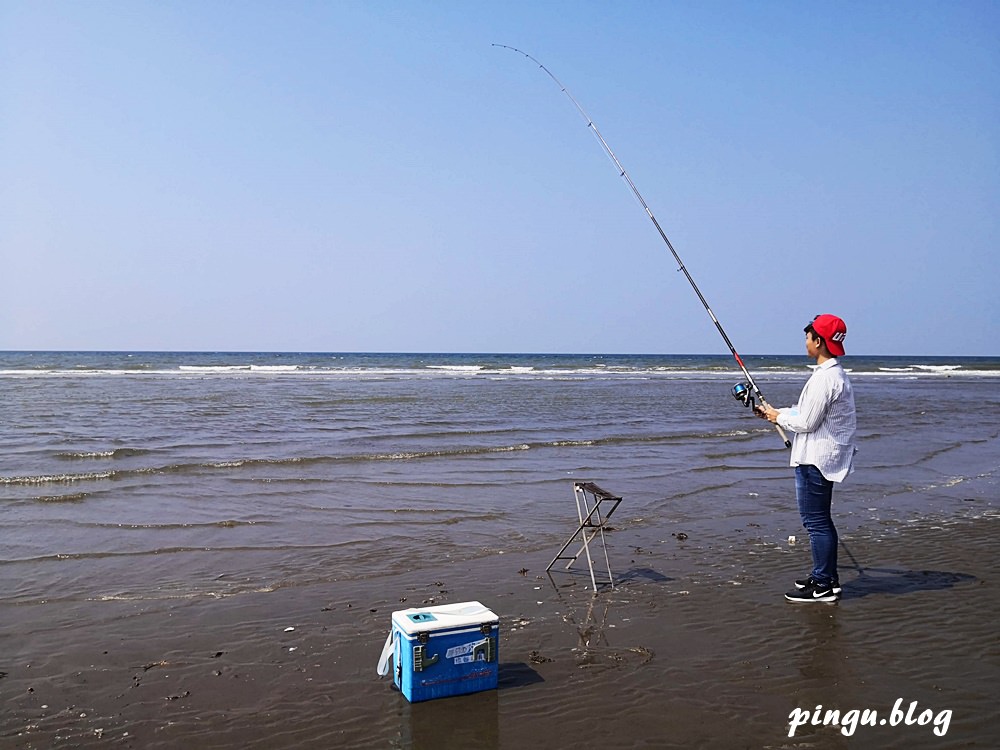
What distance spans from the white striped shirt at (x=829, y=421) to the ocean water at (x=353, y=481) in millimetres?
2941

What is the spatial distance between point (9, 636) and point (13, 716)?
4.46 ft

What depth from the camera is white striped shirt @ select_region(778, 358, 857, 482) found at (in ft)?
17.4

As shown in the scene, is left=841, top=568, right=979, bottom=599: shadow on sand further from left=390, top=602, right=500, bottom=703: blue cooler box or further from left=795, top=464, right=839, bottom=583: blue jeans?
left=390, top=602, right=500, bottom=703: blue cooler box

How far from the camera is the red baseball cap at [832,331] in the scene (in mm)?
5348

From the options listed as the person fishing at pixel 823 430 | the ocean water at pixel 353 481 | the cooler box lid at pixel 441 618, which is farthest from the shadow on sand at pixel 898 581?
the cooler box lid at pixel 441 618

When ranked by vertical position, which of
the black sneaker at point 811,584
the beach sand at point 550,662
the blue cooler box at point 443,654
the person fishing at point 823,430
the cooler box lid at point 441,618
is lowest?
the beach sand at point 550,662

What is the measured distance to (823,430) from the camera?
5.36m

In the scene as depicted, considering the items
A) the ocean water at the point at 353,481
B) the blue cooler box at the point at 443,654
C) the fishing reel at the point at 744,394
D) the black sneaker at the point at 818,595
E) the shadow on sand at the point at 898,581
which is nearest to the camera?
the blue cooler box at the point at 443,654

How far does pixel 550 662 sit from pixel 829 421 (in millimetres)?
2577

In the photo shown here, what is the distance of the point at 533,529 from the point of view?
8.10 m

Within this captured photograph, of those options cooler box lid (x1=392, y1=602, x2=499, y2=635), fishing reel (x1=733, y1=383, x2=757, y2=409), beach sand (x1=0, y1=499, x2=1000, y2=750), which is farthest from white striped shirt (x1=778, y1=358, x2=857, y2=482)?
cooler box lid (x1=392, y1=602, x2=499, y2=635)

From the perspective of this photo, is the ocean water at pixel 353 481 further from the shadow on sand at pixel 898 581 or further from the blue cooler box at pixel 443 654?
the blue cooler box at pixel 443 654

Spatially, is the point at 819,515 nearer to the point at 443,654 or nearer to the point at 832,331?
the point at 832,331

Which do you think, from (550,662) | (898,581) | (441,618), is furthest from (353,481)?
(898,581)
